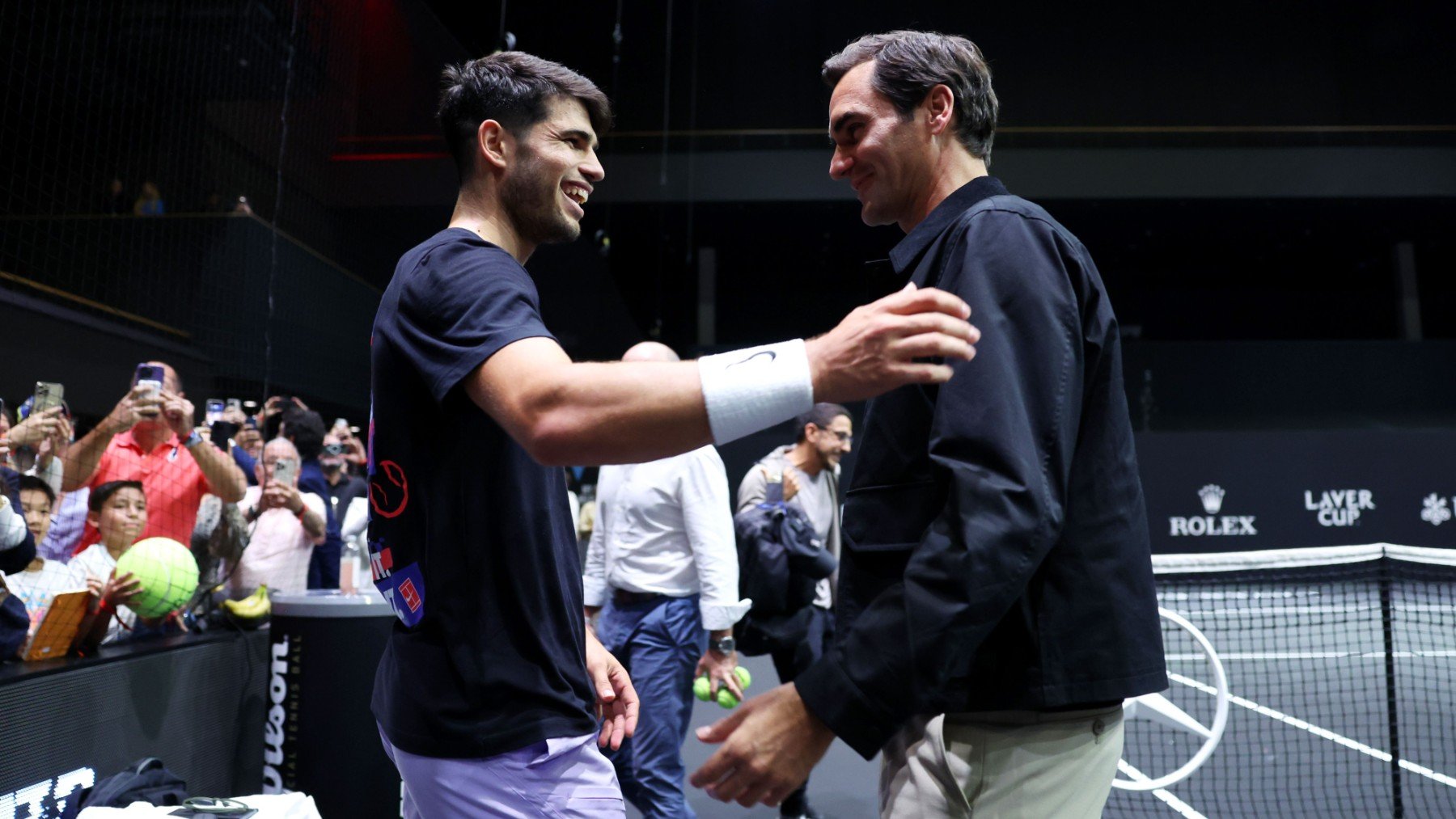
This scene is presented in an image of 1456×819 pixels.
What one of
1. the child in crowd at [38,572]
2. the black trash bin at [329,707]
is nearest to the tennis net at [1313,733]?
the black trash bin at [329,707]

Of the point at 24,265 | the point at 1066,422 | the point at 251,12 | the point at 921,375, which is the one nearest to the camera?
the point at 921,375

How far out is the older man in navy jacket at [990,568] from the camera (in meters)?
1.21

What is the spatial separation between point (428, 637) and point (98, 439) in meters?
3.54

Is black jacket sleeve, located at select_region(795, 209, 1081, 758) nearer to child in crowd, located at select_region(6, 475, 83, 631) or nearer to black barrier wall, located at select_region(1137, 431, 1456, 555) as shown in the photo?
child in crowd, located at select_region(6, 475, 83, 631)

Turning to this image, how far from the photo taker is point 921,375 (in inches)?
46.1

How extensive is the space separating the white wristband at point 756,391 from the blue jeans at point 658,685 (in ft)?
10.3

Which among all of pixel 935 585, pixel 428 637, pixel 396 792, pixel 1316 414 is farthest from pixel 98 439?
pixel 1316 414

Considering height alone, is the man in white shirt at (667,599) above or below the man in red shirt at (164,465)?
below

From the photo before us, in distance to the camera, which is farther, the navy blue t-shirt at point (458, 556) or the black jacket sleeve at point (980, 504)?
the navy blue t-shirt at point (458, 556)

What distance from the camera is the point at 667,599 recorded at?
4.34 m

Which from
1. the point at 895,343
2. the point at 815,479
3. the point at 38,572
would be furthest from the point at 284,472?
the point at 895,343

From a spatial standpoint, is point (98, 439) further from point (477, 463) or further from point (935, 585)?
point (935, 585)

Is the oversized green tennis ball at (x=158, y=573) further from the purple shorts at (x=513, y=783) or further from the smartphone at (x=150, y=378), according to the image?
the purple shorts at (x=513, y=783)

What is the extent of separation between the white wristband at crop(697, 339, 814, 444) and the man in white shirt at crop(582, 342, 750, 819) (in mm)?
2906
